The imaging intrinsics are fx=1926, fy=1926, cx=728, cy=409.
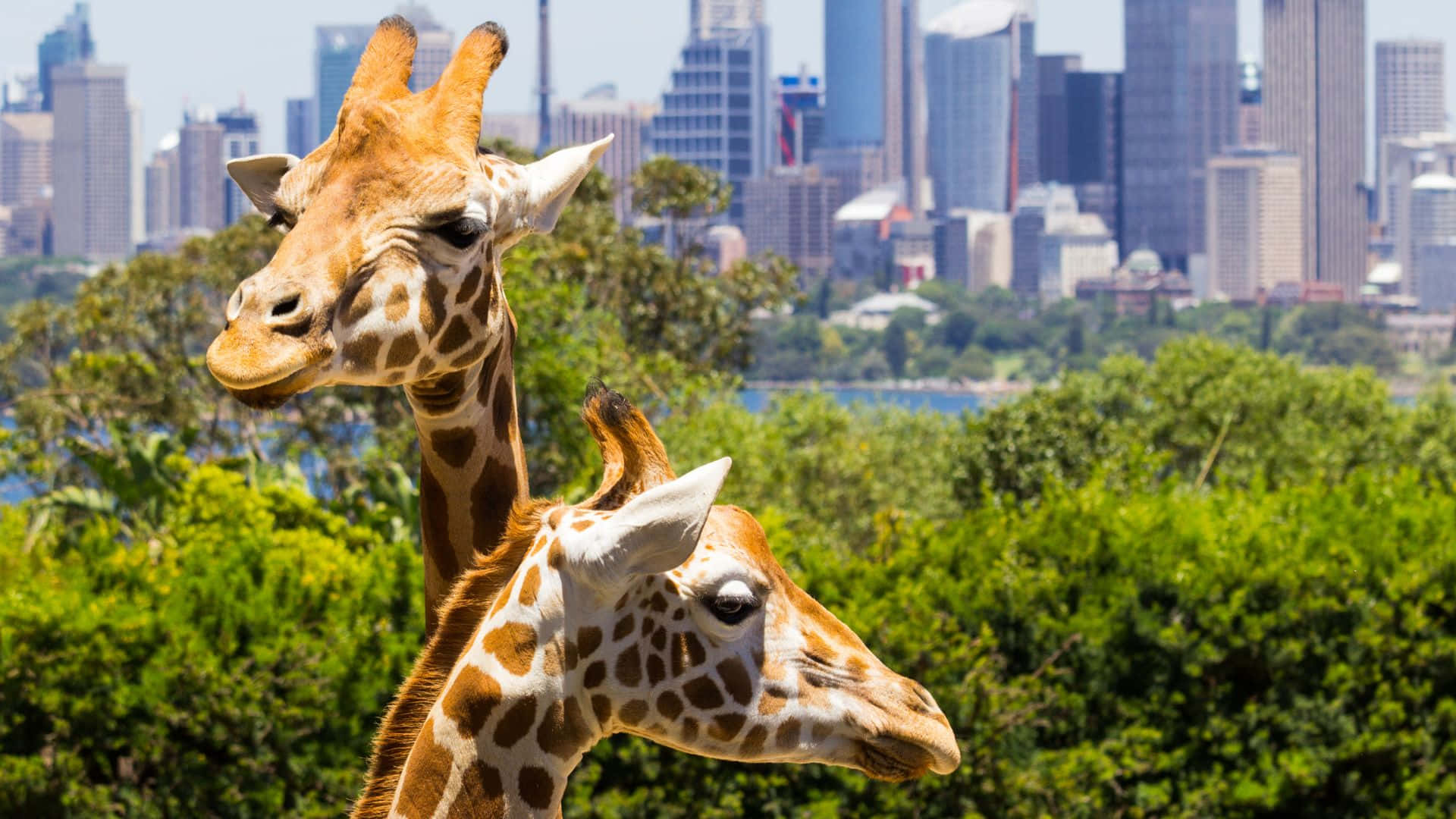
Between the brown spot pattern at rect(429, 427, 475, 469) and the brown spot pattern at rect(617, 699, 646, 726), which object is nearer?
the brown spot pattern at rect(617, 699, 646, 726)

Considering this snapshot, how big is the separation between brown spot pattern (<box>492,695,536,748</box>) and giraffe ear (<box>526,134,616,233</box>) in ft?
4.24

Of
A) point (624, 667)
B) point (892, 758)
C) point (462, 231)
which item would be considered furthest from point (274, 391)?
point (892, 758)

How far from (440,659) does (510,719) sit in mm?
281

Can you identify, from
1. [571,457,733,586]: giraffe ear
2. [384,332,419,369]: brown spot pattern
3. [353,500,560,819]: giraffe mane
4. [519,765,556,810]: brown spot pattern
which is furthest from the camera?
[384,332,419,369]: brown spot pattern

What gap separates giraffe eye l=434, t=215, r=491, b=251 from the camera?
181 inches

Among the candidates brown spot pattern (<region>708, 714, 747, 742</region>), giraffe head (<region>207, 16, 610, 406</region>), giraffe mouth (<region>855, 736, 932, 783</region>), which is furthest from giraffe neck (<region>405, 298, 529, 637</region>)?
giraffe mouth (<region>855, 736, 932, 783</region>)

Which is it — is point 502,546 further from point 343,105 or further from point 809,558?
point 809,558

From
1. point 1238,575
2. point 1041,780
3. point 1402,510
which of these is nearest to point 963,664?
point 1041,780

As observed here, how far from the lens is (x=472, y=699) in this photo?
4262 millimetres

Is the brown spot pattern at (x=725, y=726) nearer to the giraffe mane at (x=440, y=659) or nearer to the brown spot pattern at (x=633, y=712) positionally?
the brown spot pattern at (x=633, y=712)

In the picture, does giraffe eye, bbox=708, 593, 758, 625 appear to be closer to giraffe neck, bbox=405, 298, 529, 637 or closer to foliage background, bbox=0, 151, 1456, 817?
giraffe neck, bbox=405, 298, 529, 637

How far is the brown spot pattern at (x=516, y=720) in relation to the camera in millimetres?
4242

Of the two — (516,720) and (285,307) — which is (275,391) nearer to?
(285,307)

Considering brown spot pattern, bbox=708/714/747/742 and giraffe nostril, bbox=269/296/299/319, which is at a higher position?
giraffe nostril, bbox=269/296/299/319
